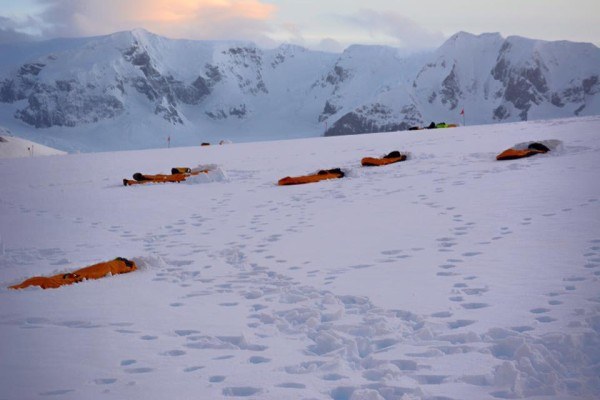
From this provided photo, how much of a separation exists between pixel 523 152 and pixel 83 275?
10.2 meters

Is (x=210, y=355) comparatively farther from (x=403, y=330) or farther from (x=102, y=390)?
(x=403, y=330)

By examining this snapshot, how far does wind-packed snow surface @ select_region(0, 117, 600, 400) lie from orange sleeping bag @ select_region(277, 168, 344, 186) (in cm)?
214

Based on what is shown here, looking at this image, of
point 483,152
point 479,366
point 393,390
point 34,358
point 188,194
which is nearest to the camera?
point 393,390

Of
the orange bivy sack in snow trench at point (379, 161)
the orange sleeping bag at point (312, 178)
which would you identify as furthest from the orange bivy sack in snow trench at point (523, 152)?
the orange sleeping bag at point (312, 178)

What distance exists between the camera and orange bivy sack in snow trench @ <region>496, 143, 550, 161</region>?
13.4 metres

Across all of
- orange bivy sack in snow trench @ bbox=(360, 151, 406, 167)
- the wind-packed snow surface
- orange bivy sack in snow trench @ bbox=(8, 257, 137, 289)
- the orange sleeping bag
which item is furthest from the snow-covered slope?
orange bivy sack in snow trench @ bbox=(8, 257, 137, 289)

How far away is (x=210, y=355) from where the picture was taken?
4.21m

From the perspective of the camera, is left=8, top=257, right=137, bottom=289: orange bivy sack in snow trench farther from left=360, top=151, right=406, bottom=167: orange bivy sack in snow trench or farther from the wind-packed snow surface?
left=360, top=151, right=406, bottom=167: orange bivy sack in snow trench

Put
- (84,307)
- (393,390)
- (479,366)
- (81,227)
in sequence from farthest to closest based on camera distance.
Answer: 1. (81,227)
2. (84,307)
3. (479,366)
4. (393,390)

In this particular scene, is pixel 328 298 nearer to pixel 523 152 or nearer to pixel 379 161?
pixel 523 152

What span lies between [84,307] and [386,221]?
4357 mm

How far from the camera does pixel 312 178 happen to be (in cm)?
1348

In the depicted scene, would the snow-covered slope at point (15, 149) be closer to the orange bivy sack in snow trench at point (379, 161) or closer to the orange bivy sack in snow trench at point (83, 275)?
the orange bivy sack in snow trench at point (379, 161)

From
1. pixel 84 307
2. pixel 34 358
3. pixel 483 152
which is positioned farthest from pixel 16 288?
pixel 483 152
